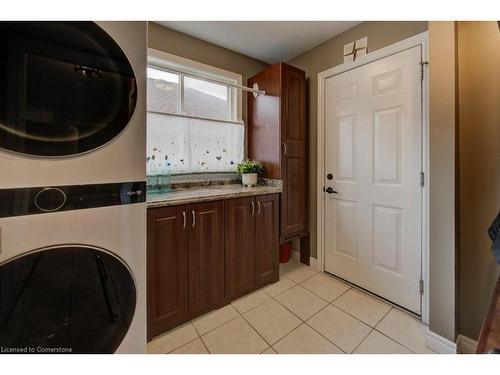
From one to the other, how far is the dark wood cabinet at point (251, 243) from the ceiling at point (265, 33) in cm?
151

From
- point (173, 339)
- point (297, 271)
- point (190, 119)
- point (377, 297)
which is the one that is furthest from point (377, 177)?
point (173, 339)

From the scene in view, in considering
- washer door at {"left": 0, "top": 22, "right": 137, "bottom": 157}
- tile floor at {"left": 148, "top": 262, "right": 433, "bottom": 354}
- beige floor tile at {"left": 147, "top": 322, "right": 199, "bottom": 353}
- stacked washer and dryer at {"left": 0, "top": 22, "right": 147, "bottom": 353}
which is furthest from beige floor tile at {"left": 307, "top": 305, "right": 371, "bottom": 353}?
washer door at {"left": 0, "top": 22, "right": 137, "bottom": 157}

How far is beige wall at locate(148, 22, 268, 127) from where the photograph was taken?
1.92 m

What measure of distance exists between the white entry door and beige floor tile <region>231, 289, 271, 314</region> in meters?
0.78

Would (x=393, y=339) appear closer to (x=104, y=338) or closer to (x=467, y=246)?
(x=467, y=246)

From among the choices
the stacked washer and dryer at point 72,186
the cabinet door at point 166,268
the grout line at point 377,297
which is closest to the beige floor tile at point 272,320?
the cabinet door at point 166,268

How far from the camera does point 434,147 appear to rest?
1249 millimetres

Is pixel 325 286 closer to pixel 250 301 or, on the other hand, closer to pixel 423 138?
pixel 250 301

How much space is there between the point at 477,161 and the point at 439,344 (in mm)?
1084

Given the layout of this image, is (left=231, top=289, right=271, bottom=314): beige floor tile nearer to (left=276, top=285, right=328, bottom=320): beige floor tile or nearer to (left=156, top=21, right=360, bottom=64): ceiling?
(left=276, top=285, right=328, bottom=320): beige floor tile

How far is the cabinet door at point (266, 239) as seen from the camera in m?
1.87

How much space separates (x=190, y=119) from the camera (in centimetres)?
206

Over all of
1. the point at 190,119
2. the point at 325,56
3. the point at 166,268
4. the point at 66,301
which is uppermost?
the point at 325,56
